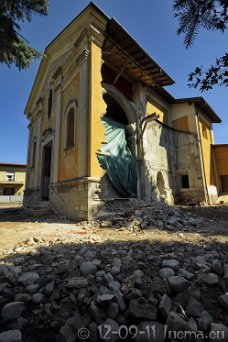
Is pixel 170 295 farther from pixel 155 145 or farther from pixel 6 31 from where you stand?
pixel 155 145

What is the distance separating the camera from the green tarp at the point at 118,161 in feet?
25.6

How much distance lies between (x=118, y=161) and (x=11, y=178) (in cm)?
2603

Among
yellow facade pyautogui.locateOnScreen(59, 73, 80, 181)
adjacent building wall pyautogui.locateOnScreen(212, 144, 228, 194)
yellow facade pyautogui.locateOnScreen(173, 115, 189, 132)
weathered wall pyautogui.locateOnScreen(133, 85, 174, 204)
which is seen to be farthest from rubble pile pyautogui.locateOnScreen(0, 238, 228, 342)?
adjacent building wall pyautogui.locateOnScreen(212, 144, 228, 194)

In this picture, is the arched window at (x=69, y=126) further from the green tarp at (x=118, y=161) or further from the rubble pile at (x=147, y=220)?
the rubble pile at (x=147, y=220)

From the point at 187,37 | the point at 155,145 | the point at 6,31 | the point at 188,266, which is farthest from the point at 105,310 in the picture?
the point at 155,145

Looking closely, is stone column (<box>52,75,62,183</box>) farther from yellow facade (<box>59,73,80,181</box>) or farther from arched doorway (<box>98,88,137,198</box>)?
arched doorway (<box>98,88,137,198</box>)


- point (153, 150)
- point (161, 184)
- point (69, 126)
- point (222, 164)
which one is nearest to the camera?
point (69, 126)

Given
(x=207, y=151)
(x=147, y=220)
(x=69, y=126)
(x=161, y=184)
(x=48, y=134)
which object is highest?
(x=48, y=134)

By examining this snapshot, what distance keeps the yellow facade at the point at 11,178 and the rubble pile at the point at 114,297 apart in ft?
96.2

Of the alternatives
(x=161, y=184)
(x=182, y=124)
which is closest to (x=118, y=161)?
(x=161, y=184)

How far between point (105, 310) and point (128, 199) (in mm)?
6299

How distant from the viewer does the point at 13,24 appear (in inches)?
223

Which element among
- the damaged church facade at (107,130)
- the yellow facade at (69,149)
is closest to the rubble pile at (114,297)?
the damaged church facade at (107,130)

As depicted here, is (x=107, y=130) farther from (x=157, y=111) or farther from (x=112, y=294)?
(x=112, y=294)
